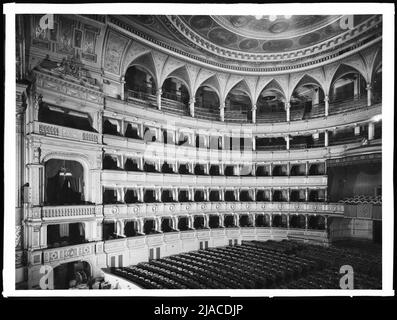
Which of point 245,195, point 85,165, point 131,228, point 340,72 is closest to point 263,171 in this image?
point 245,195

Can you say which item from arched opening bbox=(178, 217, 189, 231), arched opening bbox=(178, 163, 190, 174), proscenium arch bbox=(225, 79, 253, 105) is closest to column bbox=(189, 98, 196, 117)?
proscenium arch bbox=(225, 79, 253, 105)

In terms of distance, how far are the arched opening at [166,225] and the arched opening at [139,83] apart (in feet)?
15.1

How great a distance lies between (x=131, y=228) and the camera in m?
9.59

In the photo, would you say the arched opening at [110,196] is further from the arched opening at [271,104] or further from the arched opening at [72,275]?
the arched opening at [271,104]

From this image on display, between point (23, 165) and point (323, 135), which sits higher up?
point (323, 135)

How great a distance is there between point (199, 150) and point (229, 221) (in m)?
3.34

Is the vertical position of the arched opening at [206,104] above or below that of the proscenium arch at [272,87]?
below

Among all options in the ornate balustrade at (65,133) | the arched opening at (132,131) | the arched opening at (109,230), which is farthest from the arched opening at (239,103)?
the arched opening at (109,230)

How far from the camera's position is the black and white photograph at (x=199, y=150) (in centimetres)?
666

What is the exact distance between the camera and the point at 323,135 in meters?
11.5

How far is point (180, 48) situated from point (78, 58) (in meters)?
3.80

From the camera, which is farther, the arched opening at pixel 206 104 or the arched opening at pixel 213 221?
the arched opening at pixel 206 104
